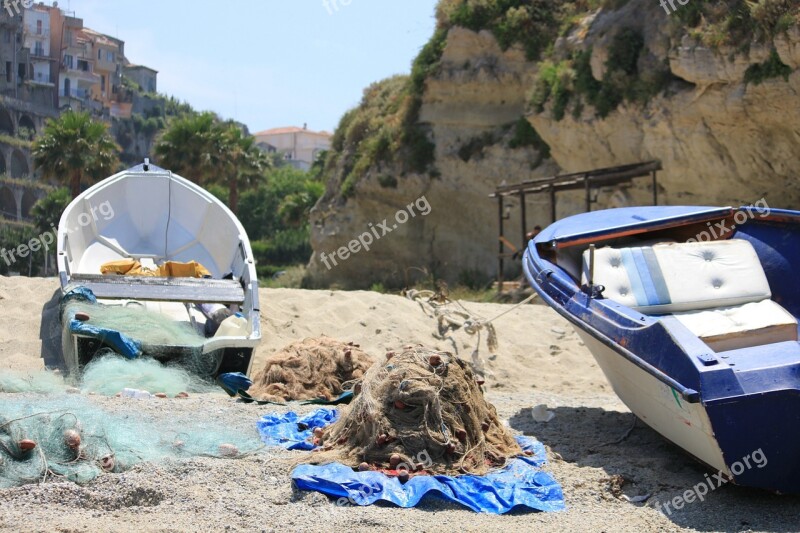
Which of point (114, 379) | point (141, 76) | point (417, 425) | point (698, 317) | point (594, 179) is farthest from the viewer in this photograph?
point (141, 76)

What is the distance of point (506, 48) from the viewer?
76.4 ft

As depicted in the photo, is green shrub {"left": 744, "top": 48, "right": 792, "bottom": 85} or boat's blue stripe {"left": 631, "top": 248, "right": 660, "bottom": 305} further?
green shrub {"left": 744, "top": 48, "right": 792, "bottom": 85}

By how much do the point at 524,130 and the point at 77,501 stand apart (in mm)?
18695

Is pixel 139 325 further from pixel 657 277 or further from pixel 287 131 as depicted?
pixel 287 131

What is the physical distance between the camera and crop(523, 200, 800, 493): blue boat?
5.48m

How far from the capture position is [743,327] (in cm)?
677

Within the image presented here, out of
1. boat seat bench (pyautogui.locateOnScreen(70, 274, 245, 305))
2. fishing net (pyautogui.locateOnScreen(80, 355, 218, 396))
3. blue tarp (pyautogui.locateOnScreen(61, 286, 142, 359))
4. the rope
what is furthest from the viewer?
the rope

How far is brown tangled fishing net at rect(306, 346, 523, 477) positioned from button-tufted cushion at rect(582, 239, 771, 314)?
1.73 metres

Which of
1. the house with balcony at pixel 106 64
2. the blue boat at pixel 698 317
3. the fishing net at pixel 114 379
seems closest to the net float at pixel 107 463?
the fishing net at pixel 114 379

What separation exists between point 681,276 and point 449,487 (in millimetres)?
3091

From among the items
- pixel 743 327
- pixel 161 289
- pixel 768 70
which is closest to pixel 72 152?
pixel 161 289

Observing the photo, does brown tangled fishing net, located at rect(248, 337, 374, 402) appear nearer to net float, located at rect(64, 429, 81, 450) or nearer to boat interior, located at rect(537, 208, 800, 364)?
boat interior, located at rect(537, 208, 800, 364)

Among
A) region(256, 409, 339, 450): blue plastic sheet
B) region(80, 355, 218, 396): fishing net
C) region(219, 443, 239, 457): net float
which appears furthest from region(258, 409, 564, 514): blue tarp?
region(80, 355, 218, 396): fishing net

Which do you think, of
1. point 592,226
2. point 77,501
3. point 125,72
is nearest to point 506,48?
point 592,226
